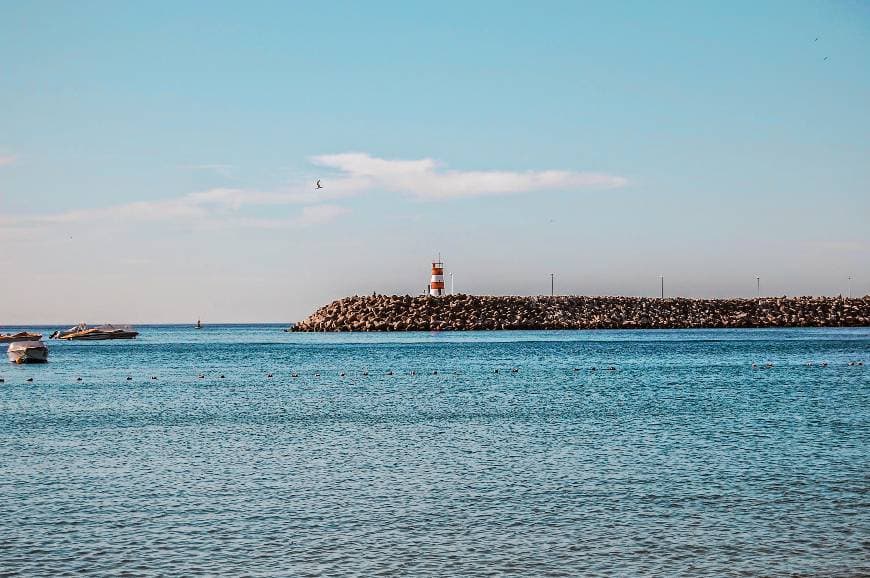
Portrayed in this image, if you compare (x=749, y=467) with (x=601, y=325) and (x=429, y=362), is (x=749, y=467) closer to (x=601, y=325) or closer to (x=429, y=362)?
(x=429, y=362)

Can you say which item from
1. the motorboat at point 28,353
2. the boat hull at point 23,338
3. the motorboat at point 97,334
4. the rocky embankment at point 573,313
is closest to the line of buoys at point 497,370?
the motorboat at point 28,353

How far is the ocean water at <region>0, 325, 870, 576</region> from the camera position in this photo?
46.9 ft

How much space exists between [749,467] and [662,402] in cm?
1602

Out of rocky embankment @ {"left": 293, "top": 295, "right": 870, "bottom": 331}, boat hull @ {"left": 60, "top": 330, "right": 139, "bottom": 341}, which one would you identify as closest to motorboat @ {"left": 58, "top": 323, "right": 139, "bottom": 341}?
boat hull @ {"left": 60, "top": 330, "right": 139, "bottom": 341}

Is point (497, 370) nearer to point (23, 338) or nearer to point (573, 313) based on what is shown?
point (23, 338)

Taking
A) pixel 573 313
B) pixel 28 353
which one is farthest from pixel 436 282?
pixel 28 353

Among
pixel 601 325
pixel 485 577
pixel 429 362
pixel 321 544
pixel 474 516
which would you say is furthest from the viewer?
pixel 601 325

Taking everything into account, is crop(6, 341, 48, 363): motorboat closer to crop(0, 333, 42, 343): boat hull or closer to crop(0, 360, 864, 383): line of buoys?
crop(0, 360, 864, 383): line of buoys

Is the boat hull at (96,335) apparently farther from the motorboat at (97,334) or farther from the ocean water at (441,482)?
the ocean water at (441,482)

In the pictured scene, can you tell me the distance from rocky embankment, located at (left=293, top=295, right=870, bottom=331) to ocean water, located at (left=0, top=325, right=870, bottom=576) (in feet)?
309

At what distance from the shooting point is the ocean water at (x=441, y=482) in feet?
46.9

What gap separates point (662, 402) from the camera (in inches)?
1459

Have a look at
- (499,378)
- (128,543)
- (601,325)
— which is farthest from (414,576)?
(601,325)

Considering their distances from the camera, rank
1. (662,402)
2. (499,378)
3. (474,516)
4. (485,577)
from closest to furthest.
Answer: (485,577), (474,516), (662,402), (499,378)
